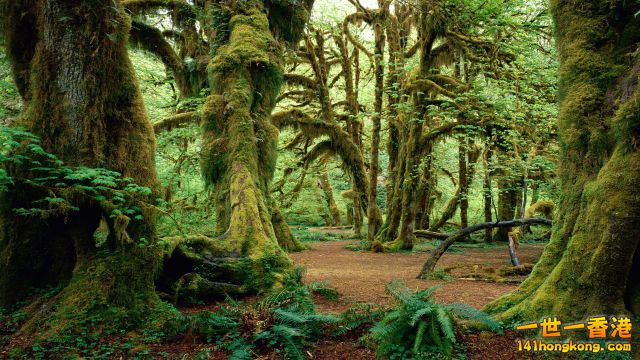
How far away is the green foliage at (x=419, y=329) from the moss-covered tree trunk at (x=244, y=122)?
121 inches

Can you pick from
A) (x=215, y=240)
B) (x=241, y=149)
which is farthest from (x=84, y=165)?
(x=241, y=149)

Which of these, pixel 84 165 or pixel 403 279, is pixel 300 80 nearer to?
pixel 403 279

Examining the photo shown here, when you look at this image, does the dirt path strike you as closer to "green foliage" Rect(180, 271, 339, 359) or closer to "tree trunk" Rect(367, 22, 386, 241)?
"green foliage" Rect(180, 271, 339, 359)

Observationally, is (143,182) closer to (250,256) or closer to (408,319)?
(250,256)

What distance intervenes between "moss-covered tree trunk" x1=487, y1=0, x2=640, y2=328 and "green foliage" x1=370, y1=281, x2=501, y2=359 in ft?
2.25

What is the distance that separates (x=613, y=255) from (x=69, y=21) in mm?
6655

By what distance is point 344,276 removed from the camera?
8.52 meters

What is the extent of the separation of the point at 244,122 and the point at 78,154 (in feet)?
13.4

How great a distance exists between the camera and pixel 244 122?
842 cm

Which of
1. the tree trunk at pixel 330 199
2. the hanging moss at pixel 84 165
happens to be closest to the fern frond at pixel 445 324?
the hanging moss at pixel 84 165

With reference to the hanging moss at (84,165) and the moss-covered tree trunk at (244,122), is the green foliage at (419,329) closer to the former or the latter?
the hanging moss at (84,165)

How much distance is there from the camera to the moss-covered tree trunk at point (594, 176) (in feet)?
12.2

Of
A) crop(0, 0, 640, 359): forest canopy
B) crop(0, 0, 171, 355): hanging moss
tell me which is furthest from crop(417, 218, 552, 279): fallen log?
crop(0, 0, 171, 355): hanging moss

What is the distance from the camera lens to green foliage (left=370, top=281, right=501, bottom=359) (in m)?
3.61
